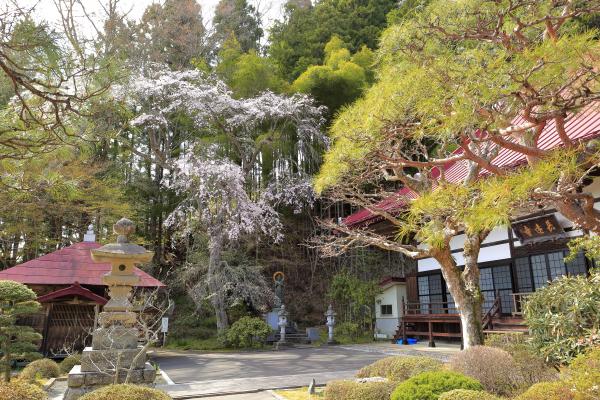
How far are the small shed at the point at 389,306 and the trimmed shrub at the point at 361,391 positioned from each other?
10187 millimetres

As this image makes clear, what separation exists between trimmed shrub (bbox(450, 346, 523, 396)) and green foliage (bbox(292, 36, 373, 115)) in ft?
40.7

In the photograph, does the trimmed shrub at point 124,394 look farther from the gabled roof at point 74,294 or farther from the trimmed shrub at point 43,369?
the gabled roof at point 74,294

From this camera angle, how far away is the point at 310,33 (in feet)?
66.1

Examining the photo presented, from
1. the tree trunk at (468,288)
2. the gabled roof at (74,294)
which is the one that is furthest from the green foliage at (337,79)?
the tree trunk at (468,288)

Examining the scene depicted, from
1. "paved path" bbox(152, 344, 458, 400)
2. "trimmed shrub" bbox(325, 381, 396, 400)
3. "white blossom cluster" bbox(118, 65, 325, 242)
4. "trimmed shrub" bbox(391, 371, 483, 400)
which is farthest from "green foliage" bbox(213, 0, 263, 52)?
"trimmed shrub" bbox(391, 371, 483, 400)

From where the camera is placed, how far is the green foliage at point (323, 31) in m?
19.6

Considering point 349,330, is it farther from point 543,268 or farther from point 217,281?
point 543,268

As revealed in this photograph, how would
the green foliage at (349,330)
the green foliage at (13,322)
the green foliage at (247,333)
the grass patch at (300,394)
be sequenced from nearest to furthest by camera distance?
1. the grass patch at (300,394)
2. the green foliage at (13,322)
3. the green foliage at (247,333)
4. the green foliage at (349,330)

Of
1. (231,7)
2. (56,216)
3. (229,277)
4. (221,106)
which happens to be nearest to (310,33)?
(231,7)

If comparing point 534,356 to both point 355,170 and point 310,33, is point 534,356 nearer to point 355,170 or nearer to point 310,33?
point 355,170

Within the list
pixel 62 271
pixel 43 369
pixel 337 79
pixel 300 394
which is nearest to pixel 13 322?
pixel 43 369

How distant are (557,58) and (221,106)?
12.5 metres

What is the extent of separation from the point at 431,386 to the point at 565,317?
246 centimetres

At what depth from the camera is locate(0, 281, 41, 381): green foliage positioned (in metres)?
6.92
